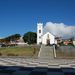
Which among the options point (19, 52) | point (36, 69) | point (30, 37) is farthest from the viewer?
point (30, 37)

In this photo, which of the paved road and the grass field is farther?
the grass field

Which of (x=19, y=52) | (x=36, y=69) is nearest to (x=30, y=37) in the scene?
(x=19, y=52)

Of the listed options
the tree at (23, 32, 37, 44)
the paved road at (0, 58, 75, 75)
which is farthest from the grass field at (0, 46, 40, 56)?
the tree at (23, 32, 37, 44)

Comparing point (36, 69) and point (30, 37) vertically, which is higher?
point (30, 37)

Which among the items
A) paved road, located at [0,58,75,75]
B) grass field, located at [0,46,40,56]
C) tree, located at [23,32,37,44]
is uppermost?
tree, located at [23,32,37,44]

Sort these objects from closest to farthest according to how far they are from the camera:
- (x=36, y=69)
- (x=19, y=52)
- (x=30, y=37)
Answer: (x=36, y=69) → (x=19, y=52) → (x=30, y=37)

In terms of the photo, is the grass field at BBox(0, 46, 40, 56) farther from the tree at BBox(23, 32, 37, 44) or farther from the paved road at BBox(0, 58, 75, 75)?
the tree at BBox(23, 32, 37, 44)

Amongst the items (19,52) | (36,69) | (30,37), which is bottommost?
(36,69)

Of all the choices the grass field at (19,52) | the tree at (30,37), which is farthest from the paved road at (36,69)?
the tree at (30,37)

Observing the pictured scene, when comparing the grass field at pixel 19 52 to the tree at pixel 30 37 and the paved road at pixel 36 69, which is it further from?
the tree at pixel 30 37

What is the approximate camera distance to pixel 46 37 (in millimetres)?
101438

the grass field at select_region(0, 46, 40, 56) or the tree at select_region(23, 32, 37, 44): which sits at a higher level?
the tree at select_region(23, 32, 37, 44)

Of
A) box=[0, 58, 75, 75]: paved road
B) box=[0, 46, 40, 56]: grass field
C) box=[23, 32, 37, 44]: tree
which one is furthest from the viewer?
box=[23, 32, 37, 44]: tree

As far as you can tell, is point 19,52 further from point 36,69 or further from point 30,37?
point 30,37
